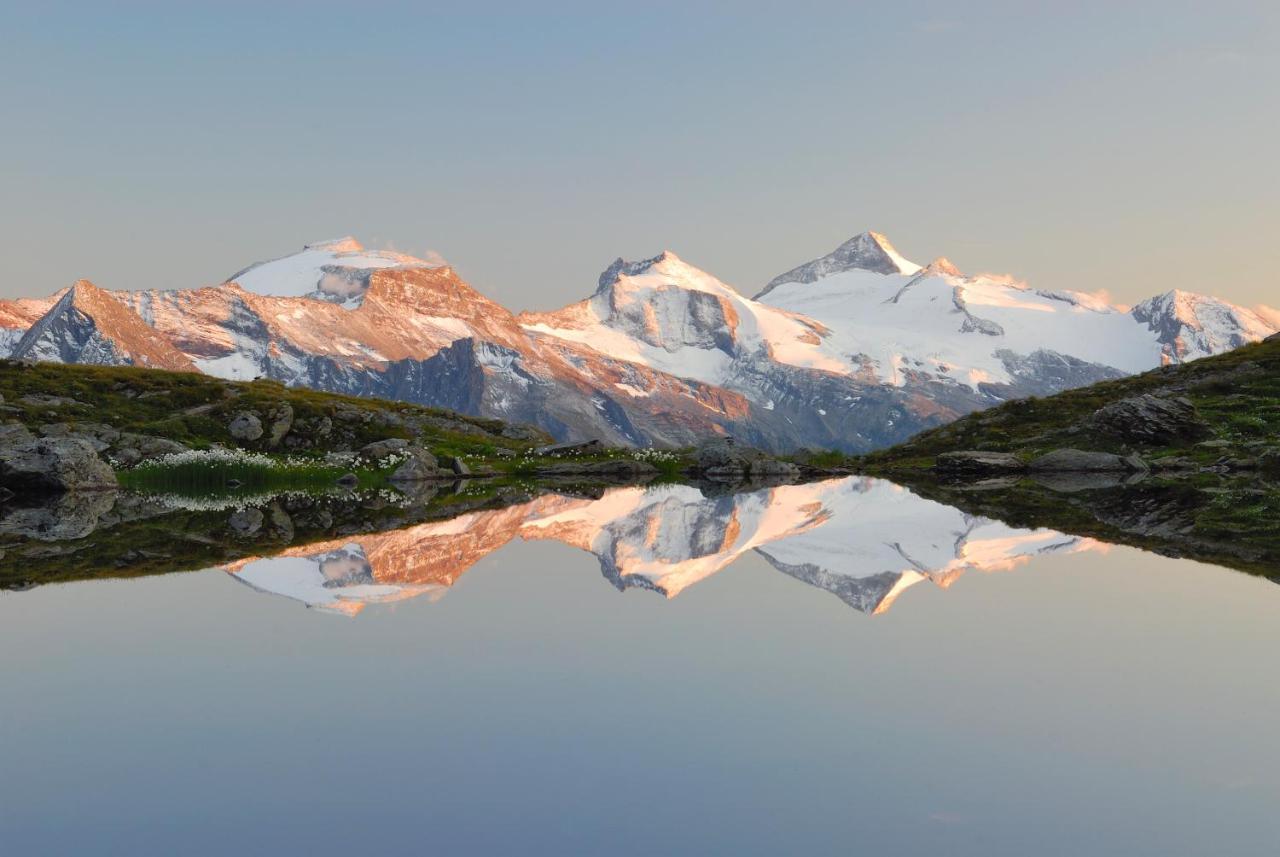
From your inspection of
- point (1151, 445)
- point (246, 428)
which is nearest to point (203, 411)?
point (246, 428)

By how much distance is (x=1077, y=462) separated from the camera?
2913 inches

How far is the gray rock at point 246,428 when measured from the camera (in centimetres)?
9619

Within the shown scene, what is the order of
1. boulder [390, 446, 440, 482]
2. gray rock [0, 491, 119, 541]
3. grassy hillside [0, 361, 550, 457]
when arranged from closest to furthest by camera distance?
gray rock [0, 491, 119, 541]
boulder [390, 446, 440, 482]
grassy hillside [0, 361, 550, 457]

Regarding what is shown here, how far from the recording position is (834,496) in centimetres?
6288

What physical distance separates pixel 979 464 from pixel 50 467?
2323 inches

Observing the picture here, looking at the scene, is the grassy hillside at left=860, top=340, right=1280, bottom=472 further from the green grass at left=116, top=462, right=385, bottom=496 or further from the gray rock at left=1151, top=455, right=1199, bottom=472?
the green grass at left=116, top=462, right=385, bottom=496

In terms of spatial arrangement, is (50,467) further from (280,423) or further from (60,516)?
(280,423)

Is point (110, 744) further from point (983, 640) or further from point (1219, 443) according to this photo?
point (1219, 443)

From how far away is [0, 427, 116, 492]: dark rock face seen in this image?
6462cm

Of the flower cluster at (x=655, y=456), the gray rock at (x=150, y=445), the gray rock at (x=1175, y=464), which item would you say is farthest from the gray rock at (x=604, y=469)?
the gray rock at (x=1175, y=464)

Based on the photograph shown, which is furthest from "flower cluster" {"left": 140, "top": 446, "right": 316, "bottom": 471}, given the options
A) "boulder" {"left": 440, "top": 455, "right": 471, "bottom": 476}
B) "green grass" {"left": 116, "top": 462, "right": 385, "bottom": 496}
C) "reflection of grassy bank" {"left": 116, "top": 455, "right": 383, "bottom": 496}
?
"boulder" {"left": 440, "top": 455, "right": 471, "bottom": 476}

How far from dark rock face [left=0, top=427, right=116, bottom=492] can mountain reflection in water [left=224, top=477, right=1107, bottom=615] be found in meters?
30.6

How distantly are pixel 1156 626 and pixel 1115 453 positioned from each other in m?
60.4

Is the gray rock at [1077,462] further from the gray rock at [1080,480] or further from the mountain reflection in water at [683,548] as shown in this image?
the mountain reflection in water at [683,548]
